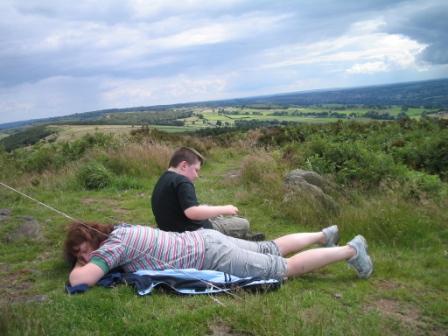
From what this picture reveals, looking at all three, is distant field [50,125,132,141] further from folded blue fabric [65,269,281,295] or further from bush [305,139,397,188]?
folded blue fabric [65,269,281,295]

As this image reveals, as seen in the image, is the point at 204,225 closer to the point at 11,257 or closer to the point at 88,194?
the point at 11,257

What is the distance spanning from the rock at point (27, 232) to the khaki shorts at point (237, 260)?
10.7 ft

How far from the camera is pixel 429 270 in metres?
5.03

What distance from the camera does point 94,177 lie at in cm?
1024

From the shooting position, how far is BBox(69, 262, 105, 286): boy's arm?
4059mm

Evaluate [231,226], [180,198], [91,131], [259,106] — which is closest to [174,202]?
[180,198]

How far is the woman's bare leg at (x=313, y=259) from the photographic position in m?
4.59

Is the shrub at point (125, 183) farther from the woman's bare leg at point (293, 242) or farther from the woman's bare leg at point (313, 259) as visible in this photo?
the woman's bare leg at point (313, 259)

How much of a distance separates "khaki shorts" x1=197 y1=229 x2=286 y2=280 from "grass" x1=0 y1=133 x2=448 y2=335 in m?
0.22

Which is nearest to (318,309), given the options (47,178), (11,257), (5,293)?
(5,293)

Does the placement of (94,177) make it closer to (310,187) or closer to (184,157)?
(310,187)

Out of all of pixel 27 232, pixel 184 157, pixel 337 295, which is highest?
pixel 184 157

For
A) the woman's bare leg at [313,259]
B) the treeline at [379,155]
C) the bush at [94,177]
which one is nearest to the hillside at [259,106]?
the treeline at [379,155]

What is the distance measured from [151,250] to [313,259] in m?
1.75
